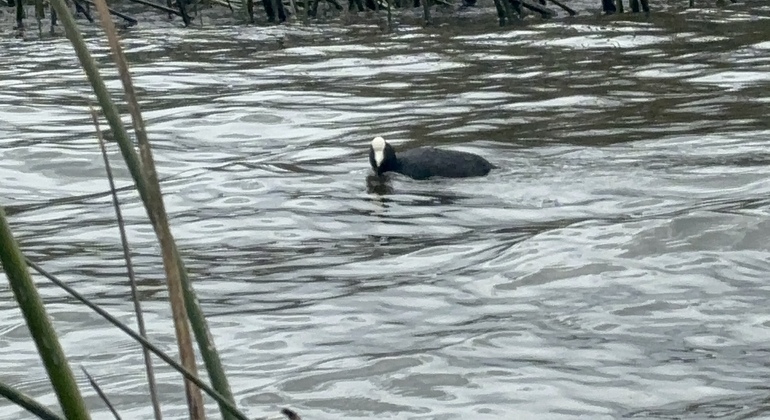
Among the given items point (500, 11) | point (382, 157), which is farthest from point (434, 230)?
point (500, 11)

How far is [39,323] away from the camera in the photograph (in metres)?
1.69

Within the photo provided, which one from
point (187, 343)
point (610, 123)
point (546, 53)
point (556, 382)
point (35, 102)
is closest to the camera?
point (187, 343)

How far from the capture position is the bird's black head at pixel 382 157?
8.28 meters

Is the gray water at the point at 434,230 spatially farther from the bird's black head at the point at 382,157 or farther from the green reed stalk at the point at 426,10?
the green reed stalk at the point at 426,10

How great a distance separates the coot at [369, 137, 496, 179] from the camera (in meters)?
8.22

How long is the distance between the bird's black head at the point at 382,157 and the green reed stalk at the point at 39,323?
6480mm

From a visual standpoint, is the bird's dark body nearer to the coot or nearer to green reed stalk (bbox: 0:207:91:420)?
the coot

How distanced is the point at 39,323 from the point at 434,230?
17.3 feet

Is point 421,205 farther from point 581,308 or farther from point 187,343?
point 187,343

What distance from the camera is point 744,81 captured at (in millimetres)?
11102

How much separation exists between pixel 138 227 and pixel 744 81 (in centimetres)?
585

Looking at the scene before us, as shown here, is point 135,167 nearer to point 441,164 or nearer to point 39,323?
point 39,323

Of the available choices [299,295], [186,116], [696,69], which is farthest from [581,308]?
[696,69]

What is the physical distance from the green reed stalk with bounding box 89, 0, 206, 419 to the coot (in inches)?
244
